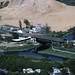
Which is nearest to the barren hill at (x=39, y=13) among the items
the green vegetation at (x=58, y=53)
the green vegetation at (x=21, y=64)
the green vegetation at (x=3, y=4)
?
the green vegetation at (x=3, y=4)

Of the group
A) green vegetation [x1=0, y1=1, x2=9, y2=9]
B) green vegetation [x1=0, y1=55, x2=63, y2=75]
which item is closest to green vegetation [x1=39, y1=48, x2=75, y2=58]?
Result: green vegetation [x1=0, y1=55, x2=63, y2=75]

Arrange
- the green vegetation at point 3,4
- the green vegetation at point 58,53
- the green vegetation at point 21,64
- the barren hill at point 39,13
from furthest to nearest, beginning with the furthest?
1. the green vegetation at point 3,4
2. the barren hill at point 39,13
3. the green vegetation at point 58,53
4. the green vegetation at point 21,64

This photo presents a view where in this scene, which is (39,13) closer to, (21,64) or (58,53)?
(58,53)

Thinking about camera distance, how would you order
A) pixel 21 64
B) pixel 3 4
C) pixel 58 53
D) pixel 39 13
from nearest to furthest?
1. pixel 21 64
2. pixel 58 53
3. pixel 39 13
4. pixel 3 4

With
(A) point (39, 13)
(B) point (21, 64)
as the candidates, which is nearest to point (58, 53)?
(B) point (21, 64)

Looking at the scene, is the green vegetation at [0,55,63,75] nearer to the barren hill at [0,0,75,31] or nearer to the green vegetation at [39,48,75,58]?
the green vegetation at [39,48,75,58]

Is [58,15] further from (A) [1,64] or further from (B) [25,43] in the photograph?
(A) [1,64]

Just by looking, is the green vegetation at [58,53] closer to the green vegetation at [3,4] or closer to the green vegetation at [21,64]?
the green vegetation at [21,64]

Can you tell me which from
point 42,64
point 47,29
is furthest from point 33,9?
point 42,64
